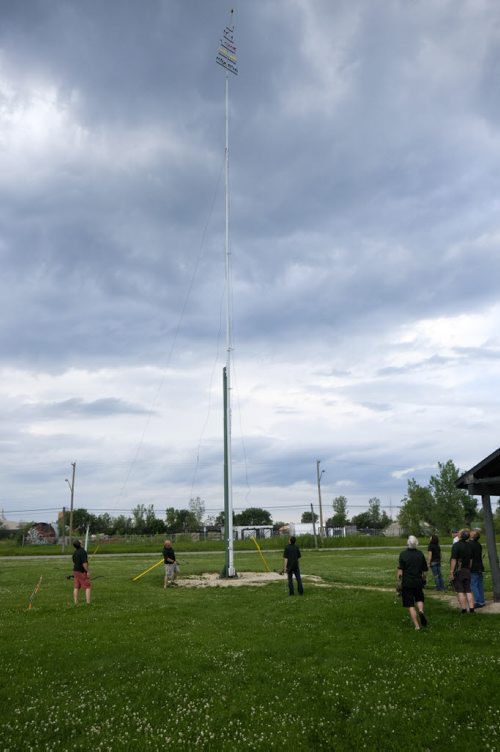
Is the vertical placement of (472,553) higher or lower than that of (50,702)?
higher

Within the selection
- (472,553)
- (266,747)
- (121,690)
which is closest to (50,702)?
(121,690)

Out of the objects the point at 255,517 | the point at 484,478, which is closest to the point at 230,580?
the point at 484,478

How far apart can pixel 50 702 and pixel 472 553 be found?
432 inches

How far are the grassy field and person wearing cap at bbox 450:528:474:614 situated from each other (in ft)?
1.43

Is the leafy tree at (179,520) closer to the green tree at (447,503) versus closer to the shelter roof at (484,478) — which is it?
the green tree at (447,503)

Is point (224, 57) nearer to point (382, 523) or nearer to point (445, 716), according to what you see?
point (445, 716)

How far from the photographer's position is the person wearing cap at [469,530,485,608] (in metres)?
14.8

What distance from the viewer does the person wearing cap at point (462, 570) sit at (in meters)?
13.8

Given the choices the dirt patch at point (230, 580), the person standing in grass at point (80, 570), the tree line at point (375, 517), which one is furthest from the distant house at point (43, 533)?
the person standing in grass at point (80, 570)

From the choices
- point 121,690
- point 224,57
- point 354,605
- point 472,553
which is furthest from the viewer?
point 224,57

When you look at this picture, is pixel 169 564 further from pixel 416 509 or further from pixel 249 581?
pixel 416 509

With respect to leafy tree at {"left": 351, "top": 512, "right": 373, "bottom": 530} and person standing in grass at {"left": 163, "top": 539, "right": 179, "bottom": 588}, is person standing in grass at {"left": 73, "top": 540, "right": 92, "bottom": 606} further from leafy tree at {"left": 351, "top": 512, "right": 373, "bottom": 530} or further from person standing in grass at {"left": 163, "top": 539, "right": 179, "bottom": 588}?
leafy tree at {"left": 351, "top": 512, "right": 373, "bottom": 530}

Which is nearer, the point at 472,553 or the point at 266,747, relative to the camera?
the point at 266,747

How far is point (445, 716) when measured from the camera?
743 centimetres
